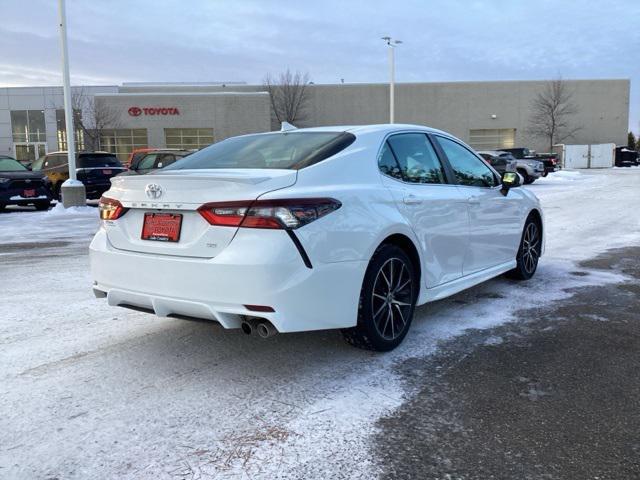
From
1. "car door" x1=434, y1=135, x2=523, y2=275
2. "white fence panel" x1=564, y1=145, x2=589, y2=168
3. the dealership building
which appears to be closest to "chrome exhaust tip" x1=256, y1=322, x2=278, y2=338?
"car door" x1=434, y1=135, x2=523, y2=275

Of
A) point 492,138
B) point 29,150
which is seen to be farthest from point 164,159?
point 492,138

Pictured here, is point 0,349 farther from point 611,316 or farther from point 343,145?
point 611,316

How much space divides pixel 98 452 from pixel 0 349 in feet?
6.47

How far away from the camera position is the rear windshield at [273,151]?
4.03 meters

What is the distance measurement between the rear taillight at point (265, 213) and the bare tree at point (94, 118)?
1871 inches

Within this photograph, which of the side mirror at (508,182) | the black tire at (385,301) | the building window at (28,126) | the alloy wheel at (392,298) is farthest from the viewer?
the building window at (28,126)

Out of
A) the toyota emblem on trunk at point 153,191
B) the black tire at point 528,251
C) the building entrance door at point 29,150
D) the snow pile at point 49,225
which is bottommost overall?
the snow pile at point 49,225

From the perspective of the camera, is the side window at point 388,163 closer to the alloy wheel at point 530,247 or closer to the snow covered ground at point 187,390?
the snow covered ground at point 187,390

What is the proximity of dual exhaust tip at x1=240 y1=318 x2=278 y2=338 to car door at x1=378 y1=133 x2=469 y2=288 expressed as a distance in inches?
53.5

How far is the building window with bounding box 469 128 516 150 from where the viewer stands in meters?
58.0

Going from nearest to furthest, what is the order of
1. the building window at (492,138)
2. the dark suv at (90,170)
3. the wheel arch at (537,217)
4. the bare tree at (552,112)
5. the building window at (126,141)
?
the wheel arch at (537,217)
the dark suv at (90,170)
the building window at (126,141)
the bare tree at (552,112)
the building window at (492,138)

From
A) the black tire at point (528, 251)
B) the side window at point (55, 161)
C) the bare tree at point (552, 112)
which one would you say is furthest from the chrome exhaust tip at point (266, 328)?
the bare tree at point (552, 112)

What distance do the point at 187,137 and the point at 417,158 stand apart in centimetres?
4755

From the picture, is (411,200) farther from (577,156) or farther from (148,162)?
(577,156)
